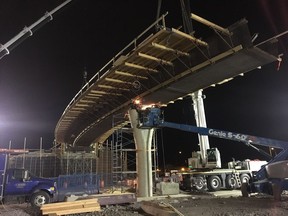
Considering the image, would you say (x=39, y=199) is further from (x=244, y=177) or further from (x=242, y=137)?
(x=244, y=177)

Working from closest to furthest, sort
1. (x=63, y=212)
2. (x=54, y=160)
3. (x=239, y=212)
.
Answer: (x=239, y=212)
(x=63, y=212)
(x=54, y=160)

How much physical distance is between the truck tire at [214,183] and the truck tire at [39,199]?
12711mm

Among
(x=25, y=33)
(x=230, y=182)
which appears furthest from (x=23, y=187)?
(x=230, y=182)

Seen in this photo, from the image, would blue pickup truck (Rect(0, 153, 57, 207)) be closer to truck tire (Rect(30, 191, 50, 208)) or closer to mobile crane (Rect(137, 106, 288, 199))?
truck tire (Rect(30, 191, 50, 208))

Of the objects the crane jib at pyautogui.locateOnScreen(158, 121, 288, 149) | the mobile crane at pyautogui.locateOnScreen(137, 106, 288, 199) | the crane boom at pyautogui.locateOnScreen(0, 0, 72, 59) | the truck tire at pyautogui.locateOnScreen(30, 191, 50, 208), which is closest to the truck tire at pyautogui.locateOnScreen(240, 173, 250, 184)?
the mobile crane at pyautogui.locateOnScreen(137, 106, 288, 199)

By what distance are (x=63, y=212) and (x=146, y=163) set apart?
760 cm

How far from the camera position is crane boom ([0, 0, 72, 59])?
53.5ft

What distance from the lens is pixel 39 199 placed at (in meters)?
16.5

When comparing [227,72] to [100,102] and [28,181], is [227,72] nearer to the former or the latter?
[100,102]

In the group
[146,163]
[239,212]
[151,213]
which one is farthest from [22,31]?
[239,212]

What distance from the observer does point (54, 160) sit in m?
34.4

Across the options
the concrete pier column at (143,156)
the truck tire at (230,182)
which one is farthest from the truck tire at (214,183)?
the concrete pier column at (143,156)

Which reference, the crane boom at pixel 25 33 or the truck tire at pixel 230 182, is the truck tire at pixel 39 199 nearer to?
the crane boom at pixel 25 33

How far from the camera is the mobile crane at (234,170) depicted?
44.2 feet
